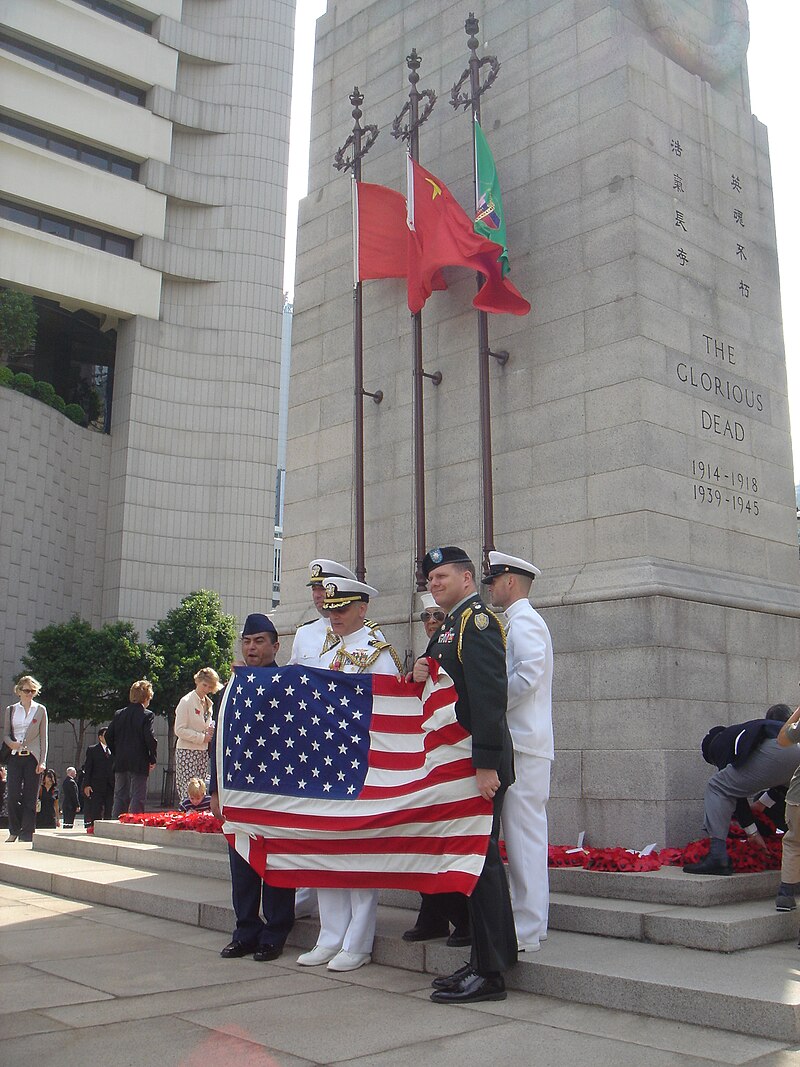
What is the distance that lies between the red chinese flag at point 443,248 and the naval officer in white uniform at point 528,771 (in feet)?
14.7

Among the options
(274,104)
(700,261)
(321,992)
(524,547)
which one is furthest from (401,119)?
(274,104)

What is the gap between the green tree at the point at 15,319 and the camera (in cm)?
3731

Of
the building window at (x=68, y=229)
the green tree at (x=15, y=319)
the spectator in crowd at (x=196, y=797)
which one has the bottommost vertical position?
the spectator in crowd at (x=196, y=797)

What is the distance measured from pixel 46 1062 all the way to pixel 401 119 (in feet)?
32.7

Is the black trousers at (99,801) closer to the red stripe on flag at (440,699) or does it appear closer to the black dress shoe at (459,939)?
the black dress shoe at (459,939)

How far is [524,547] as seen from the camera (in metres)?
9.45

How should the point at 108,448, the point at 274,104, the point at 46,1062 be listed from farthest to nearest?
the point at 274,104 < the point at 108,448 < the point at 46,1062

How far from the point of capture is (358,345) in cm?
1112

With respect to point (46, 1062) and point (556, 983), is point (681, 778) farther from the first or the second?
point (46, 1062)

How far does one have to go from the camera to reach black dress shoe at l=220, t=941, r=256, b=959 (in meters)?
6.13

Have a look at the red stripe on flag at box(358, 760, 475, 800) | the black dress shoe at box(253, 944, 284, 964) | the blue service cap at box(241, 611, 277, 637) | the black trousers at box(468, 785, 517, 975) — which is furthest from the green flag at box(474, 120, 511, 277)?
the black dress shoe at box(253, 944, 284, 964)

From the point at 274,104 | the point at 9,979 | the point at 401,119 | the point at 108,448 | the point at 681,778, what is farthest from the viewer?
the point at 274,104

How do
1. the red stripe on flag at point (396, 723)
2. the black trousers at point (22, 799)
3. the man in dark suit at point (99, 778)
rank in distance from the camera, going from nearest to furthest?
the red stripe on flag at point (396, 723) → the black trousers at point (22, 799) → the man in dark suit at point (99, 778)

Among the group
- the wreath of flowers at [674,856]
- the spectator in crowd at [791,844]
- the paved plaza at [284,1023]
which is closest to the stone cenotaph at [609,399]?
the wreath of flowers at [674,856]
